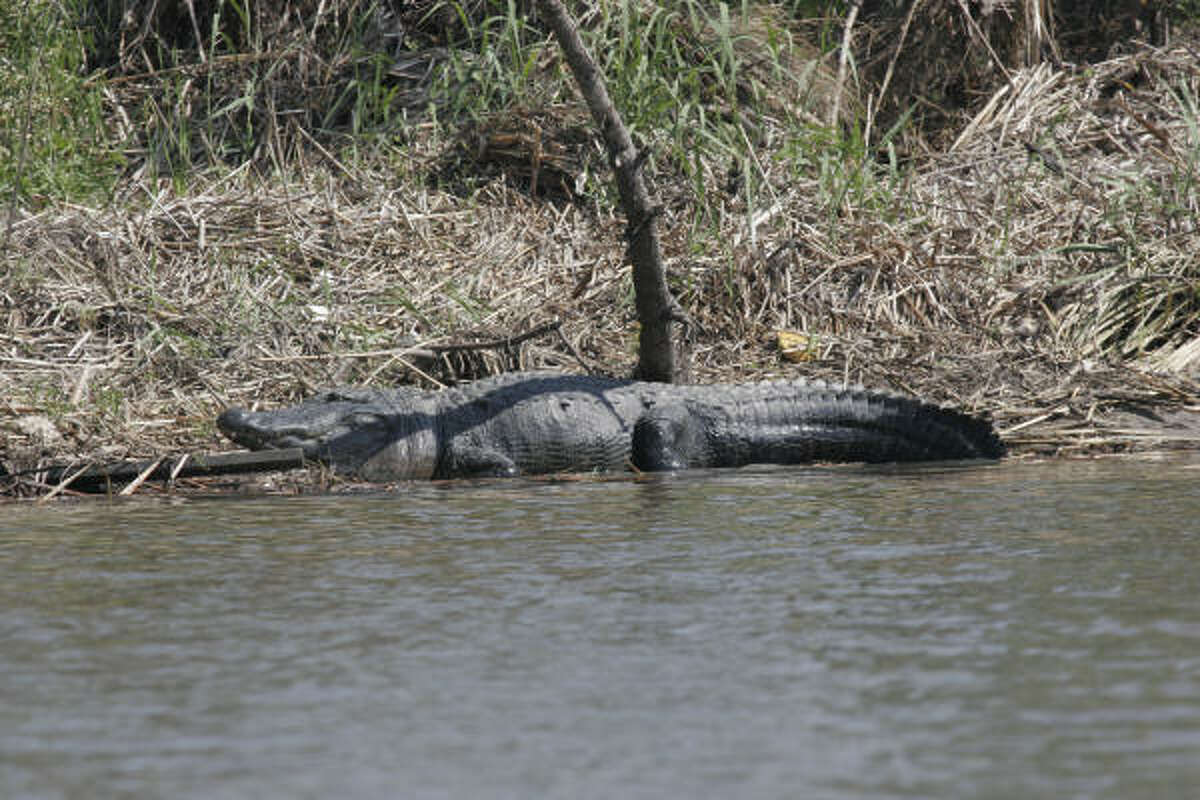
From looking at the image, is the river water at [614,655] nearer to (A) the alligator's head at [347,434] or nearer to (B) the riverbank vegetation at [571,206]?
(A) the alligator's head at [347,434]

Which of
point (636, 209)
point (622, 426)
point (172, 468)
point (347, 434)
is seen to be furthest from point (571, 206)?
point (172, 468)

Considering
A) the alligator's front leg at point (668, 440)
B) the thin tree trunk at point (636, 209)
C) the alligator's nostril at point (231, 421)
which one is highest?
the thin tree trunk at point (636, 209)

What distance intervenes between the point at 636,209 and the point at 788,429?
1.17 metres

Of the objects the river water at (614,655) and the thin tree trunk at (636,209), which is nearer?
the river water at (614,655)

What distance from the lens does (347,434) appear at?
234 inches

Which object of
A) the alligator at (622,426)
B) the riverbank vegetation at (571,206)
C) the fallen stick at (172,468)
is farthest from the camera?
the riverbank vegetation at (571,206)

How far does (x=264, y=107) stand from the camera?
8.95 m

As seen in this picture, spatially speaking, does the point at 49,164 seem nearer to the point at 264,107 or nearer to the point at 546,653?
the point at 264,107

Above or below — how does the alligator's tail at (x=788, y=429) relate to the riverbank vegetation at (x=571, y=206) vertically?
below

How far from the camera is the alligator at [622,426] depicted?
618cm

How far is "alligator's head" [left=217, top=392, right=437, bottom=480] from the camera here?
557cm

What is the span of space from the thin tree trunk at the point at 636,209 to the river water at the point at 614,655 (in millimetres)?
1927

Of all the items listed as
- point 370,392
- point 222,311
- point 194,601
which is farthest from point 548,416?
point 194,601

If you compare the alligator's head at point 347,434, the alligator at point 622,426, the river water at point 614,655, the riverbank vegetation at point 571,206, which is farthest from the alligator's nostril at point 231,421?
the river water at point 614,655
